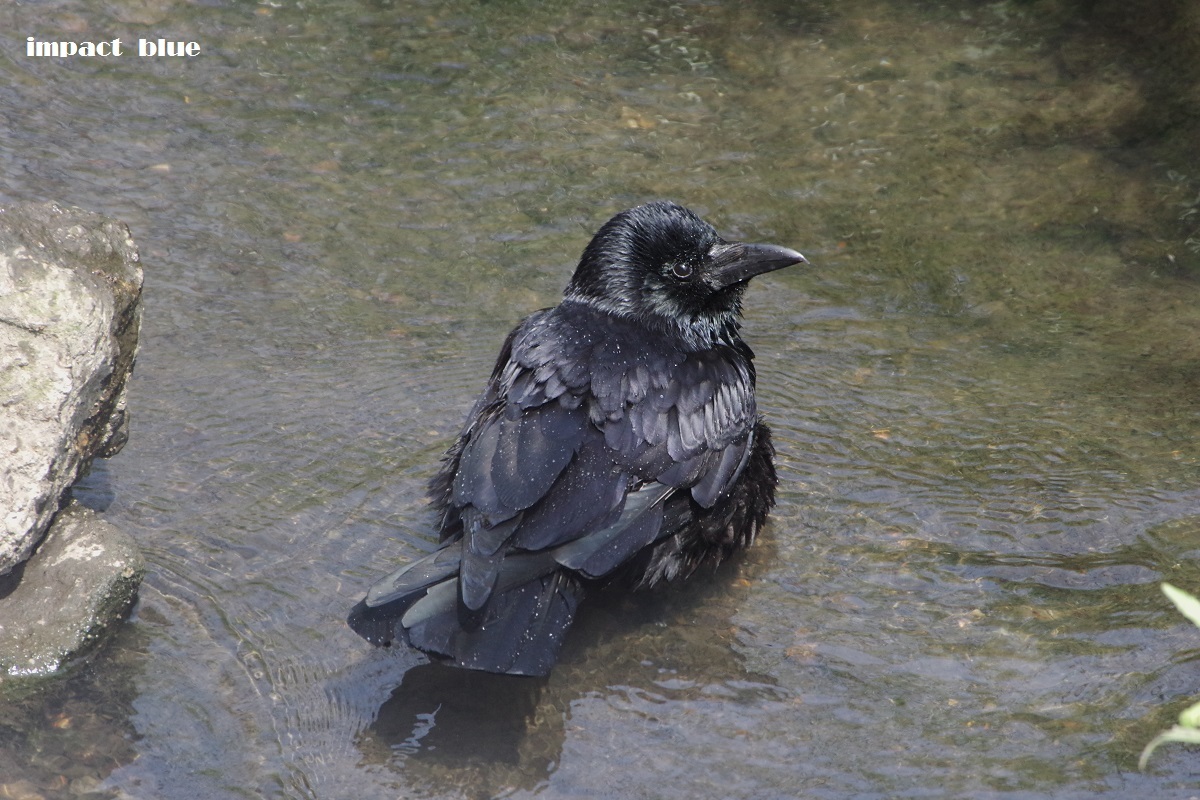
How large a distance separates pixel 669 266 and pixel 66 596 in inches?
100

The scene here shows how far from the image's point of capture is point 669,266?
495 centimetres

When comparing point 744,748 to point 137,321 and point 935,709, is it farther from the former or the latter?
point 137,321

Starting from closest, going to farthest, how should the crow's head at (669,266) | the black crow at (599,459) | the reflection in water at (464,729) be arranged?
the reflection in water at (464,729), the black crow at (599,459), the crow's head at (669,266)

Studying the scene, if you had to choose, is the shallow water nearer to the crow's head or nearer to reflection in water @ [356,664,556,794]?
reflection in water @ [356,664,556,794]

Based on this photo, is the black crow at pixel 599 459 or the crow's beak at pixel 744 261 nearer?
the black crow at pixel 599 459

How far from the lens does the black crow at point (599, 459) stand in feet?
12.7

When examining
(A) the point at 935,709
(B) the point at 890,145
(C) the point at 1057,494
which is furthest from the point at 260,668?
(B) the point at 890,145

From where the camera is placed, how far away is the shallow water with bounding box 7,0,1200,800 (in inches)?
149

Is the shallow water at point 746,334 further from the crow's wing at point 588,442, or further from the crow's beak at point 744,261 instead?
the crow's beak at point 744,261

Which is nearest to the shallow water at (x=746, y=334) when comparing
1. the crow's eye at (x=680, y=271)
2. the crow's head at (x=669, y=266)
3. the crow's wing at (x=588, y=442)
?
the crow's wing at (x=588, y=442)

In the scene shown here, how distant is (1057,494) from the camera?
4.83 meters

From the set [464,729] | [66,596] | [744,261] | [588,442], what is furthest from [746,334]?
[66,596]

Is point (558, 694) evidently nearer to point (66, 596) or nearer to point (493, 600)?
point (493, 600)

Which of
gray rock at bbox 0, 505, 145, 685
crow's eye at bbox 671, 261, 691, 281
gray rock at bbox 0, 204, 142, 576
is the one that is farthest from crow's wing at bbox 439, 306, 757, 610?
gray rock at bbox 0, 204, 142, 576
